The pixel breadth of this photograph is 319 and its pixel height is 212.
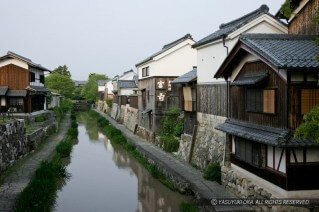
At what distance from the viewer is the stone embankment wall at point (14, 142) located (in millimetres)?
19844

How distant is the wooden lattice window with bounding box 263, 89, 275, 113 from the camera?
11.9 meters

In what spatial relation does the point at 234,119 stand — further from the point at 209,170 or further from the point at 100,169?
the point at 100,169

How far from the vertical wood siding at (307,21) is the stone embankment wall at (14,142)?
51.7ft

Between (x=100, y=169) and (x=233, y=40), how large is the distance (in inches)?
550

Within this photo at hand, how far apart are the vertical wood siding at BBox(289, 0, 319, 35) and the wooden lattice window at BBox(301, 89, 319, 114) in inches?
150

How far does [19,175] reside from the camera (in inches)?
754

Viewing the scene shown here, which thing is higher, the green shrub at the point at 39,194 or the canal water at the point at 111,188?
the green shrub at the point at 39,194

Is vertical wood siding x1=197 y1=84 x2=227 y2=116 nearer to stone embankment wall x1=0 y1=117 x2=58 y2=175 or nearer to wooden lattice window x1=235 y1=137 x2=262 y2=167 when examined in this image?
wooden lattice window x1=235 y1=137 x2=262 y2=167

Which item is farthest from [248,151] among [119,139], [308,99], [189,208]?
[119,139]

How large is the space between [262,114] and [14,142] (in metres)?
15.8

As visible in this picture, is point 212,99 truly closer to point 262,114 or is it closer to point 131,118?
point 262,114

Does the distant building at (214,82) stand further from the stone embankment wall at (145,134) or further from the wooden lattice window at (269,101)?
the stone embankment wall at (145,134)

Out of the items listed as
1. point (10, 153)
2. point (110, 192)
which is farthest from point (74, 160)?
point (110, 192)

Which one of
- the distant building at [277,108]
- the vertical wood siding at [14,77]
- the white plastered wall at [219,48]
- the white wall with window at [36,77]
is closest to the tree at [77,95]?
the white wall with window at [36,77]
